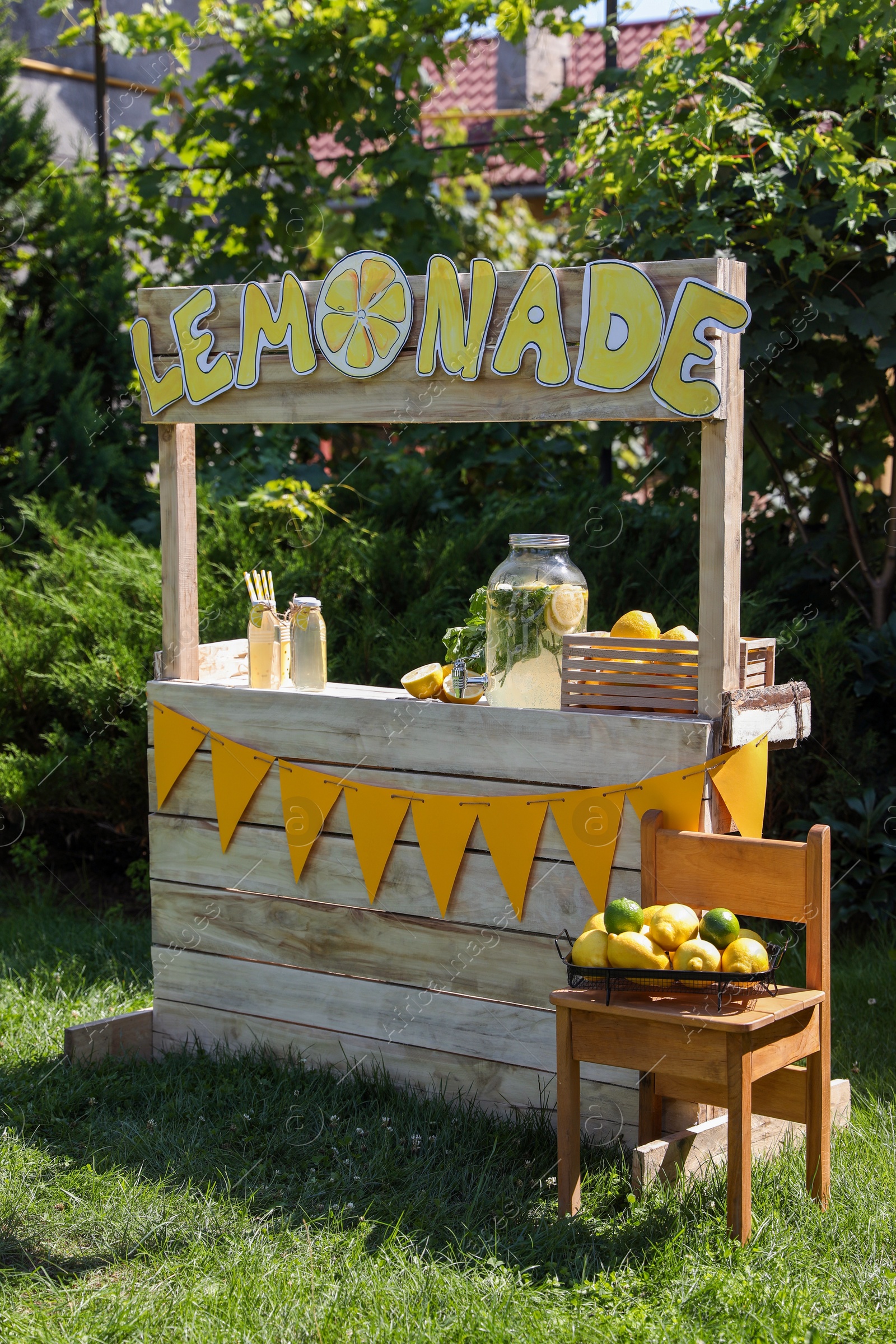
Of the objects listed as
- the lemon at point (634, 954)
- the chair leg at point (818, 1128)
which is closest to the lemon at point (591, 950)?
the lemon at point (634, 954)

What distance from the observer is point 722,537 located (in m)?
2.87

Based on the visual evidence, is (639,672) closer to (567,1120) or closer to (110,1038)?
(567,1120)

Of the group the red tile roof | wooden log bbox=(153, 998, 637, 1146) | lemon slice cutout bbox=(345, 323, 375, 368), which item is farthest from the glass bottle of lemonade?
the red tile roof

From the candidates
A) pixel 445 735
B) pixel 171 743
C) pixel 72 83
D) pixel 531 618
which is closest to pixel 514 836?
pixel 445 735

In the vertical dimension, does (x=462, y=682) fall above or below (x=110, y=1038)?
above

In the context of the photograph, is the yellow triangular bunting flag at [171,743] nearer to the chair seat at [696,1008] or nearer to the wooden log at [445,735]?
the wooden log at [445,735]

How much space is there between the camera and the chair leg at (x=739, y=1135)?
253 cm

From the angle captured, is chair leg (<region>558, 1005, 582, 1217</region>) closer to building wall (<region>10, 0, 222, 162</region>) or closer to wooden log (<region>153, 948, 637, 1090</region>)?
wooden log (<region>153, 948, 637, 1090</region>)

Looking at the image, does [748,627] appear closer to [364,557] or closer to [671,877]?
[364,557]

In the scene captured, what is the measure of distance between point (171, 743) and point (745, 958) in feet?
6.08

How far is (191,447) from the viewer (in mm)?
3795

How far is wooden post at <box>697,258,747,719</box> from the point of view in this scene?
112 inches

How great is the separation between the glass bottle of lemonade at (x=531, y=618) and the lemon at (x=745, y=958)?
0.81 metres

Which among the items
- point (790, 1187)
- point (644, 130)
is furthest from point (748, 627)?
point (790, 1187)
